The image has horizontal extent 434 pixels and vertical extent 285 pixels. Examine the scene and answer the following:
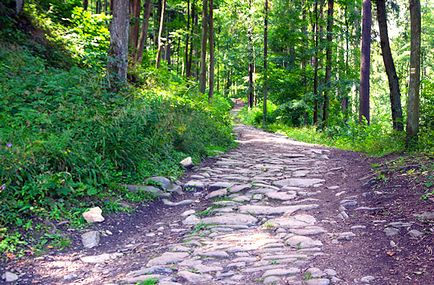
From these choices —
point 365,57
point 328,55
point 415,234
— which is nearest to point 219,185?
point 415,234

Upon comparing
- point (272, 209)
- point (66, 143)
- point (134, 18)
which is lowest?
point (272, 209)

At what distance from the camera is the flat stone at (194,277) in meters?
3.49

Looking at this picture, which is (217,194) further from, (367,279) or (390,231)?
(367,279)

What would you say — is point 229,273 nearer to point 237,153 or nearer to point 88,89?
point 88,89

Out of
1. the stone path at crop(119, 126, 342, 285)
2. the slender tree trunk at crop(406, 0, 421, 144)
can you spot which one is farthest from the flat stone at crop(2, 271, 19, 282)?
the slender tree trunk at crop(406, 0, 421, 144)

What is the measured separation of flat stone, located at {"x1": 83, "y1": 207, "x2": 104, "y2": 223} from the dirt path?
15cm

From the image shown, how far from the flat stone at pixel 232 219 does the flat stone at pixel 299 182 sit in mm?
1991

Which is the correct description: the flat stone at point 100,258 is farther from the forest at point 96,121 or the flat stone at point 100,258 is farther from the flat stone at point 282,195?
the flat stone at point 282,195

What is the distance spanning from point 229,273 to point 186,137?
621 cm

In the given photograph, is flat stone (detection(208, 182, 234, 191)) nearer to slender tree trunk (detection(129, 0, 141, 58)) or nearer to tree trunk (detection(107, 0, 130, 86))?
tree trunk (detection(107, 0, 130, 86))

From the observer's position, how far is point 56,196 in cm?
545

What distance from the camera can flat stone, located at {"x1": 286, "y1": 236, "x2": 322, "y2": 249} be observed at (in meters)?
4.23

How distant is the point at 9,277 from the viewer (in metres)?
3.87

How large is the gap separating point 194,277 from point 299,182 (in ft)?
14.2
